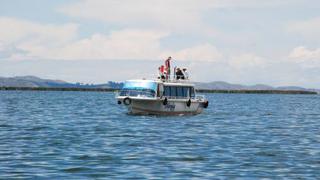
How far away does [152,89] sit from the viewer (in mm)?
55156

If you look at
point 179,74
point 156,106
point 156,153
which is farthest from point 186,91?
point 156,153

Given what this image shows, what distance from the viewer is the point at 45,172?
22562 millimetres

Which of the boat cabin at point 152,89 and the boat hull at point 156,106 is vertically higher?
the boat cabin at point 152,89

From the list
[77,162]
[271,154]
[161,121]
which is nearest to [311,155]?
[271,154]

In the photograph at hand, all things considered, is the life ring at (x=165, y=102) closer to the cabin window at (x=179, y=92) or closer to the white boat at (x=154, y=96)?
the white boat at (x=154, y=96)

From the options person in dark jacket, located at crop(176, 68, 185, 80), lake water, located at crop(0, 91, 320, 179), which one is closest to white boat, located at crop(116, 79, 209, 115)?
person in dark jacket, located at crop(176, 68, 185, 80)

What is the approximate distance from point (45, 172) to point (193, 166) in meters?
5.96

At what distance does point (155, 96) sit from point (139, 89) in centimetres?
165

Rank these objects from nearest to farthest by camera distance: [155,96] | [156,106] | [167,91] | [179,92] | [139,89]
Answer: [155,96] → [139,89] → [156,106] → [167,91] → [179,92]

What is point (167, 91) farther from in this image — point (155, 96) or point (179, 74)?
point (179, 74)

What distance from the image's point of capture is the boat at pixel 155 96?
55250 millimetres

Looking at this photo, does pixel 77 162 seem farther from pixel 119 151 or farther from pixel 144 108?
pixel 144 108

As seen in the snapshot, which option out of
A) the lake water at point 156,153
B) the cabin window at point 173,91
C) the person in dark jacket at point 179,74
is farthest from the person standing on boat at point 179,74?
the lake water at point 156,153

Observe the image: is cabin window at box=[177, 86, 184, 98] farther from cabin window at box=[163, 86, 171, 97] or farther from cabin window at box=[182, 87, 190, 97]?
cabin window at box=[163, 86, 171, 97]
